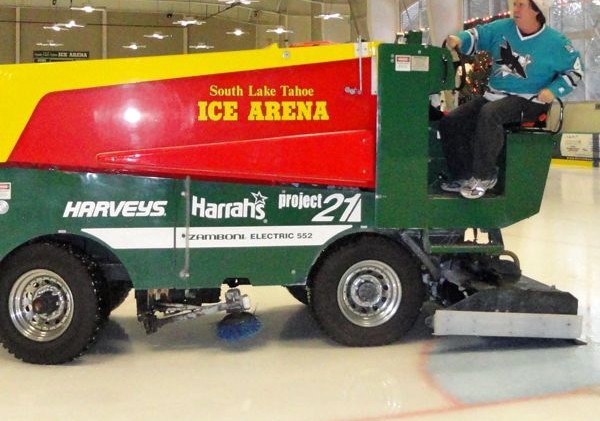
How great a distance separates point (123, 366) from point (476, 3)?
2570 centimetres

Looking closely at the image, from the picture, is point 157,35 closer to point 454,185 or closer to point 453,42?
point 453,42

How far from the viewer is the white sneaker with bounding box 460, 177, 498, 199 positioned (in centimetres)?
410

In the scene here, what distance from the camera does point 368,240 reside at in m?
4.11

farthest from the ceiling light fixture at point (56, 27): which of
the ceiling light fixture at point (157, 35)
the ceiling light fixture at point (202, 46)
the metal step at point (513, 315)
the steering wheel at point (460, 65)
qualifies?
the metal step at point (513, 315)

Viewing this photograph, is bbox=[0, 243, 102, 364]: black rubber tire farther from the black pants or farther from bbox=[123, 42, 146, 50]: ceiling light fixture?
bbox=[123, 42, 146, 50]: ceiling light fixture

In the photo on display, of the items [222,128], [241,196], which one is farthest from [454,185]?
[222,128]

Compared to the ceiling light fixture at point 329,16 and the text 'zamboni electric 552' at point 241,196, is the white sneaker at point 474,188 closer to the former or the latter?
the text 'zamboni electric 552' at point 241,196

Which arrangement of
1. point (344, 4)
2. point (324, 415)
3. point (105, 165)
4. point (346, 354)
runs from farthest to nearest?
point (344, 4) → point (346, 354) → point (105, 165) → point (324, 415)

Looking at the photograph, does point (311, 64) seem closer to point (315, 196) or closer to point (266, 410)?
point (315, 196)

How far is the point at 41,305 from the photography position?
3846mm

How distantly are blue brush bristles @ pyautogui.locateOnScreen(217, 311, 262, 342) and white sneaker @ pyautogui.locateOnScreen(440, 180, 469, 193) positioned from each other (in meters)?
1.28

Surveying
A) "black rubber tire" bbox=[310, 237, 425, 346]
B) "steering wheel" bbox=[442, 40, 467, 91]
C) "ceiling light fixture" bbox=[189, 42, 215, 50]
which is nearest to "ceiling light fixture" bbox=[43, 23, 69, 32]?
"ceiling light fixture" bbox=[189, 42, 215, 50]

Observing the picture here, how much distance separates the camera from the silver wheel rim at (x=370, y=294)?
4.11 metres

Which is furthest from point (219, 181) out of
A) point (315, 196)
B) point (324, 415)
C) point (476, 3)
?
point (476, 3)
